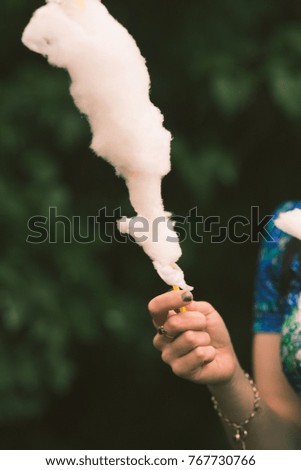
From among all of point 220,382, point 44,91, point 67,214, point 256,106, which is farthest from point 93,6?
point 256,106

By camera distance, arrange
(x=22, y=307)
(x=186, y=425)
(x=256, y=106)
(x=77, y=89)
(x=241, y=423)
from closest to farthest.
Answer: (x=77, y=89) < (x=241, y=423) < (x=22, y=307) < (x=256, y=106) < (x=186, y=425)

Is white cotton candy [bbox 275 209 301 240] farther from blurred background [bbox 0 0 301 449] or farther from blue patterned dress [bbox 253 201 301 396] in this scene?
blurred background [bbox 0 0 301 449]

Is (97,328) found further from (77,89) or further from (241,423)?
(77,89)

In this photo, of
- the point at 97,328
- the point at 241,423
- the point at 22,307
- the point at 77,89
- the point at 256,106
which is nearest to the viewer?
the point at 77,89

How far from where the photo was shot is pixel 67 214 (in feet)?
6.59

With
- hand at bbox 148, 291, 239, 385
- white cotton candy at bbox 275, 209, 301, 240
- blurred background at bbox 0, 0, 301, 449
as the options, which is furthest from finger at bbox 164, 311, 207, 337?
blurred background at bbox 0, 0, 301, 449

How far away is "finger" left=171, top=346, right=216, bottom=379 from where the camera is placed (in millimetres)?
1042

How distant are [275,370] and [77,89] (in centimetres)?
65

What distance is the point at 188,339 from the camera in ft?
3.38

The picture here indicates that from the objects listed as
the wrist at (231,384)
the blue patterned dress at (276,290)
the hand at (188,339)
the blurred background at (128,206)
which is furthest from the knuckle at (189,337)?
the blurred background at (128,206)

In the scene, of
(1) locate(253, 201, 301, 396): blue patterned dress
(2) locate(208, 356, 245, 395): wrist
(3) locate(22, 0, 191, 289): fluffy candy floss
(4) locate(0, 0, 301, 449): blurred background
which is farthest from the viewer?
(4) locate(0, 0, 301, 449): blurred background

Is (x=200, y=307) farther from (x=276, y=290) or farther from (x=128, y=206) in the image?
(x=128, y=206)

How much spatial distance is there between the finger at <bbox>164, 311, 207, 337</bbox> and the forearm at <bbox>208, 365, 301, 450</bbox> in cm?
17

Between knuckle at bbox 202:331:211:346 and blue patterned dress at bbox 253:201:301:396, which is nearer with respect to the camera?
knuckle at bbox 202:331:211:346
